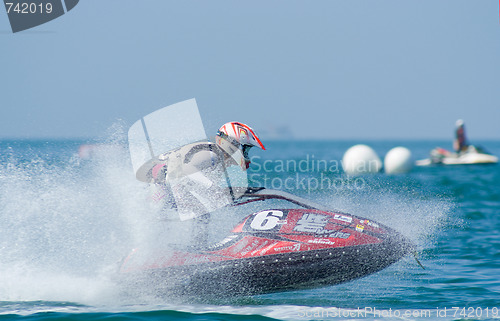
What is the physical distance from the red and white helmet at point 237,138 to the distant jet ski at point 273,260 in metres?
0.93

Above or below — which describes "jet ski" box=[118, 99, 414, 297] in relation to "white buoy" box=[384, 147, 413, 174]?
above

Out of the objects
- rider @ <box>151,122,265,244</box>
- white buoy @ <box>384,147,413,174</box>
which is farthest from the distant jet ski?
white buoy @ <box>384,147,413,174</box>

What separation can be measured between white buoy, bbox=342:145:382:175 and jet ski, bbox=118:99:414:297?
20730 mm

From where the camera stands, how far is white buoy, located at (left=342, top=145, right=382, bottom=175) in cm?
2658

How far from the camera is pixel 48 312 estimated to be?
5.29 m

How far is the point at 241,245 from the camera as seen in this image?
19.7 feet

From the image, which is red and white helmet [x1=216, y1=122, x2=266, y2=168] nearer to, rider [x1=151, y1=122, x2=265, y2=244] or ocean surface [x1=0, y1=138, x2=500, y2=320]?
rider [x1=151, y1=122, x2=265, y2=244]

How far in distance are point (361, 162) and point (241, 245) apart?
21517 millimetres

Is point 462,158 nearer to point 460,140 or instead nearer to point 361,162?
point 460,140

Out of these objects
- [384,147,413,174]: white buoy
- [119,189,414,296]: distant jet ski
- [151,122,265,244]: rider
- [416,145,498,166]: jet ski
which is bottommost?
[416,145,498,166]: jet ski

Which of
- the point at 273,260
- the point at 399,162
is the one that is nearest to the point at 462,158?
the point at 399,162

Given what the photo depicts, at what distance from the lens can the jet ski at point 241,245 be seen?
5.89 meters

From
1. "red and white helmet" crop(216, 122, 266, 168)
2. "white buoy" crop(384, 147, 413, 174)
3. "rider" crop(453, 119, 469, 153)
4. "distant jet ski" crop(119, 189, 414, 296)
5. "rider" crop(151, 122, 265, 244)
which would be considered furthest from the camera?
"rider" crop(453, 119, 469, 153)

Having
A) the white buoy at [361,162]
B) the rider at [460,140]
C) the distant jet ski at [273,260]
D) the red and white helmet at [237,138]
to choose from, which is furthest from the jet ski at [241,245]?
the rider at [460,140]
